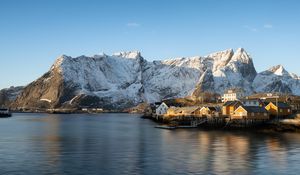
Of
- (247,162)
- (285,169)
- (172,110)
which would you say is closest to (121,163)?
(247,162)

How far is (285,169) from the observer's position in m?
38.5

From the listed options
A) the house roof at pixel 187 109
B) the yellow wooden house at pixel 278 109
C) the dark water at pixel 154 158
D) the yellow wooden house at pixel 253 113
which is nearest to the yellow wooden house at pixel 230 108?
the yellow wooden house at pixel 278 109

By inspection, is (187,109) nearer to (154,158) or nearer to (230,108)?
(230,108)

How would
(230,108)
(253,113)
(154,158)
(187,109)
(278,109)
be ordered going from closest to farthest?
(154,158) < (253,113) < (278,109) < (230,108) < (187,109)

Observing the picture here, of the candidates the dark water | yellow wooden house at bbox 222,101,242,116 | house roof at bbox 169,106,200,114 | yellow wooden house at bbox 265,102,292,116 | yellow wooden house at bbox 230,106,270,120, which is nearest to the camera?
the dark water

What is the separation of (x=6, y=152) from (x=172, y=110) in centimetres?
9528

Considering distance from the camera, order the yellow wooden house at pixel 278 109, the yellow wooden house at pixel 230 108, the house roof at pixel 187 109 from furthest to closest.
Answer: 1. the house roof at pixel 187 109
2. the yellow wooden house at pixel 230 108
3. the yellow wooden house at pixel 278 109

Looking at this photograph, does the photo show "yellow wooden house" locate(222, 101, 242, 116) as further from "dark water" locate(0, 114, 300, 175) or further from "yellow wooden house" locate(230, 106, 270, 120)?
"dark water" locate(0, 114, 300, 175)

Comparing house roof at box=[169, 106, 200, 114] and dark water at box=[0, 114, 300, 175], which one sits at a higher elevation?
house roof at box=[169, 106, 200, 114]

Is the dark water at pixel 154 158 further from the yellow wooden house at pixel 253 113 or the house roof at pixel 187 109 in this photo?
the house roof at pixel 187 109

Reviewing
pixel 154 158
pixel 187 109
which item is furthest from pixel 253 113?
pixel 154 158

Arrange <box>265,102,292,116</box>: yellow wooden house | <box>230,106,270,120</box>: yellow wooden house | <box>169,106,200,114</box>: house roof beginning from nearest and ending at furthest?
<box>230,106,270,120</box>: yellow wooden house, <box>265,102,292,116</box>: yellow wooden house, <box>169,106,200,114</box>: house roof

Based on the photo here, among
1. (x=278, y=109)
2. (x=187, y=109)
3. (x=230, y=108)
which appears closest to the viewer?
(x=278, y=109)

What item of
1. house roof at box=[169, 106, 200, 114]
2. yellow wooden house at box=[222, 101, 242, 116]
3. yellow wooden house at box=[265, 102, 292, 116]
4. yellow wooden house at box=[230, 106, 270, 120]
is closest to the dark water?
yellow wooden house at box=[230, 106, 270, 120]
